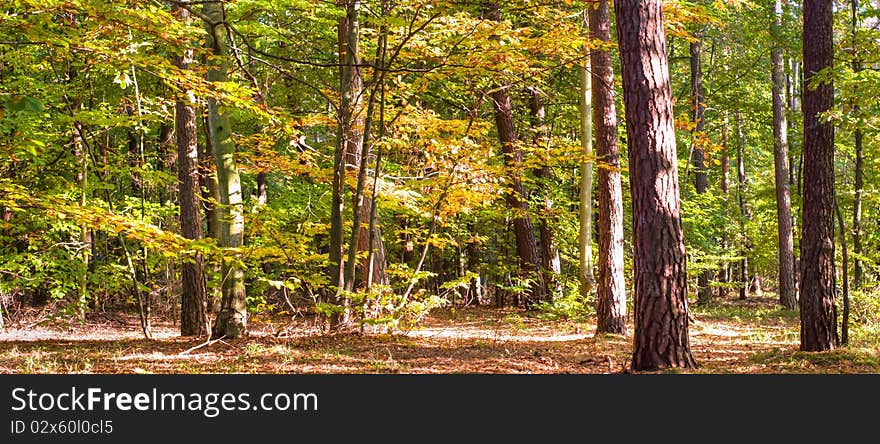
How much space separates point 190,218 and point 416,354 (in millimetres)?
4927

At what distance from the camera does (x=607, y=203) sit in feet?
37.4

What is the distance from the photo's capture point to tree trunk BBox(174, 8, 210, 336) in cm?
1105

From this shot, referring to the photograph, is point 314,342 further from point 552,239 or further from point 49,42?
point 552,239

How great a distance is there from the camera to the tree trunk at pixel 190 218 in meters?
11.1

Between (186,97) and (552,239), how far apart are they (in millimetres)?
10303

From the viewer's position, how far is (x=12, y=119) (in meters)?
11.0

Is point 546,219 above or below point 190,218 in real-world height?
above

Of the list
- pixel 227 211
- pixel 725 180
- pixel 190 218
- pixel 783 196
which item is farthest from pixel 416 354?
pixel 725 180

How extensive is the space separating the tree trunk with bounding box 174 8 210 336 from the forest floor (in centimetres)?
80

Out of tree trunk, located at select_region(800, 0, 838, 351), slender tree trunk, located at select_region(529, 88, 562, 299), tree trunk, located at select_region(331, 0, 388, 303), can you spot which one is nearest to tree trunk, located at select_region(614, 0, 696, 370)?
tree trunk, located at select_region(800, 0, 838, 351)

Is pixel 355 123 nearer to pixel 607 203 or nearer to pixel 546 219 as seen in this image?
pixel 607 203

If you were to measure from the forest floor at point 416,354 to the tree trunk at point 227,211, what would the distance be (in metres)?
0.36

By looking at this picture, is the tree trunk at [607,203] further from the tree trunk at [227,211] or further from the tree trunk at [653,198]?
the tree trunk at [227,211]

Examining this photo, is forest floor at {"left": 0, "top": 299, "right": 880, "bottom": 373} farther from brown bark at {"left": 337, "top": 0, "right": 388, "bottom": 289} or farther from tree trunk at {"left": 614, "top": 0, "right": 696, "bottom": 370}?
brown bark at {"left": 337, "top": 0, "right": 388, "bottom": 289}
